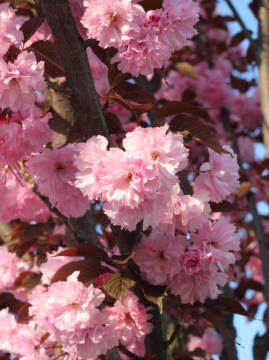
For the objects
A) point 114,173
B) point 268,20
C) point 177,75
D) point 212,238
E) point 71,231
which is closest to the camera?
point 114,173

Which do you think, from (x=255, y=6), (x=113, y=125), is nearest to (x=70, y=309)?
(x=113, y=125)

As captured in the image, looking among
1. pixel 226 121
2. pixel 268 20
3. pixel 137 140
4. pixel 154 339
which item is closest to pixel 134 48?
pixel 137 140

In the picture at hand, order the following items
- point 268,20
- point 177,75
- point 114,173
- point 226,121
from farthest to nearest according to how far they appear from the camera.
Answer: point 177,75 → point 226,121 → point 268,20 → point 114,173

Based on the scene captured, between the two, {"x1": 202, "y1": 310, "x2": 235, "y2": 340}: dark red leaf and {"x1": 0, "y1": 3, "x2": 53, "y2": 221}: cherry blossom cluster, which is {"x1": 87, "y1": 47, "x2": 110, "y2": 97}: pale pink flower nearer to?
{"x1": 0, "y1": 3, "x2": 53, "y2": 221}: cherry blossom cluster

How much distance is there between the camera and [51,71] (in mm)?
1717

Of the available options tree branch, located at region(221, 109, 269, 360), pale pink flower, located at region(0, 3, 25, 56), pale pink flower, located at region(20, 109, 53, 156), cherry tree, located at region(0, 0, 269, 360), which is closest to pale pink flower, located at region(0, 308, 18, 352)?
cherry tree, located at region(0, 0, 269, 360)

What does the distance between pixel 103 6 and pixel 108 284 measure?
29.4 inches

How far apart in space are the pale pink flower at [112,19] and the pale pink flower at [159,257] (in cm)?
57

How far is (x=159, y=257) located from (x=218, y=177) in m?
0.28

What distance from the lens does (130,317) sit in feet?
5.30

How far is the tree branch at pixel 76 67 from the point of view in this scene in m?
1.61

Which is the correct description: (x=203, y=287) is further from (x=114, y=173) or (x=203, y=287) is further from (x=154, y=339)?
(x=114, y=173)

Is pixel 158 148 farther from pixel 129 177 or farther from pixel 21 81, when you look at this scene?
pixel 21 81

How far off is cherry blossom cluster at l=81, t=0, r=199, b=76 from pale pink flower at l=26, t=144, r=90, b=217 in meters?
0.32
